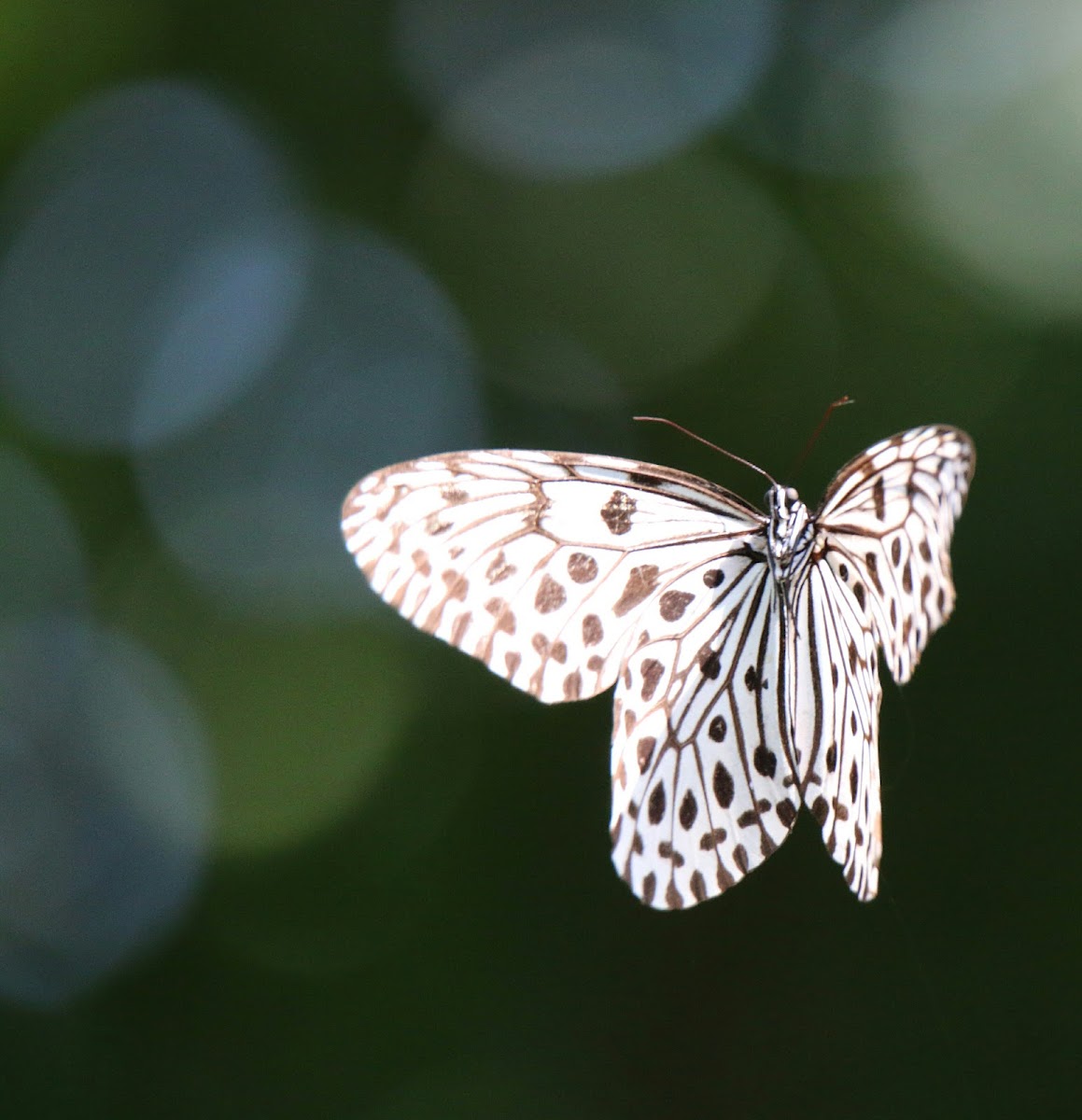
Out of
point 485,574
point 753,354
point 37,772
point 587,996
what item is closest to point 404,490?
point 485,574

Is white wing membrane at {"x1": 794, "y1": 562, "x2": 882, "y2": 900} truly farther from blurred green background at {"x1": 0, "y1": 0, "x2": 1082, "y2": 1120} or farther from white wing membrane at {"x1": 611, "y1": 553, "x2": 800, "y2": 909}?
blurred green background at {"x1": 0, "y1": 0, "x2": 1082, "y2": 1120}

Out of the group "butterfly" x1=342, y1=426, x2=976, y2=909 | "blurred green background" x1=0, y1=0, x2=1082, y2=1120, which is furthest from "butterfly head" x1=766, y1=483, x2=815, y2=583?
"blurred green background" x1=0, y1=0, x2=1082, y2=1120

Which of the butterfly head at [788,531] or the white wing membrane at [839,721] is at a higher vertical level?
the butterfly head at [788,531]

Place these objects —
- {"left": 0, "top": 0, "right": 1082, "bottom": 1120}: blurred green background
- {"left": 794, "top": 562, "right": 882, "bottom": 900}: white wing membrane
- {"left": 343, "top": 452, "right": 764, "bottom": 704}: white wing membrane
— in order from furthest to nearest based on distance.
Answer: {"left": 0, "top": 0, "right": 1082, "bottom": 1120}: blurred green background < {"left": 343, "top": 452, "right": 764, "bottom": 704}: white wing membrane < {"left": 794, "top": 562, "right": 882, "bottom": 900}: white wing membrane

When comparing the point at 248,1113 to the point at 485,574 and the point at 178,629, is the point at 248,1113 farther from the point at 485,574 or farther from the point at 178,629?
the point at 485,574

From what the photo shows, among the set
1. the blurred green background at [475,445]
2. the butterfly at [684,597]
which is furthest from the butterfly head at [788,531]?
the blurred green background at [475,445]

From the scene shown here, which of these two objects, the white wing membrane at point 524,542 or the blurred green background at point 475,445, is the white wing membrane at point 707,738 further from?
the blurred green background at point 475,445
